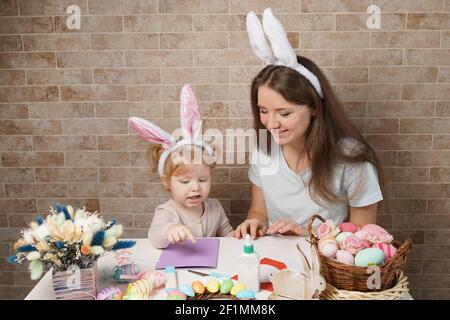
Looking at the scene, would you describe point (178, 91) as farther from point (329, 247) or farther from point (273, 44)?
point (329, 247)

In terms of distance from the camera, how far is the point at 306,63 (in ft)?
6.63

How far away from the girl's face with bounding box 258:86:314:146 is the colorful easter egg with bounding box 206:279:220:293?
75 cm

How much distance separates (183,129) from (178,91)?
563 mm

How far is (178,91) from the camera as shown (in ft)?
7.88

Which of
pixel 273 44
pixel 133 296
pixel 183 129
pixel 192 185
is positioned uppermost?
pixel 273 44

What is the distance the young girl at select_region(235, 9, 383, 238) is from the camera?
1.94 metres

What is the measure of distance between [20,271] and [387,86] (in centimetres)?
217

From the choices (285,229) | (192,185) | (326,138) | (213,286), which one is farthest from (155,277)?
(326,138)

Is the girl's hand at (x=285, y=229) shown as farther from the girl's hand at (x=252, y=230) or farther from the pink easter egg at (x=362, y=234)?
the pink easter egg at (x=362, y=234)

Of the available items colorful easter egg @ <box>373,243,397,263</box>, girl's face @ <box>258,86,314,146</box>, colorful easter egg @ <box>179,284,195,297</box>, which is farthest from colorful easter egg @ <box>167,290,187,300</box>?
girl's face @ <box>258,86,314,146</box>

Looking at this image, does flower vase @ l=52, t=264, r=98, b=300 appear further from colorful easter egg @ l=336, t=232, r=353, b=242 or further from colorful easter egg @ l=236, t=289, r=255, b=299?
colorful easter egg @ l=336, t=232, r=353, b=242

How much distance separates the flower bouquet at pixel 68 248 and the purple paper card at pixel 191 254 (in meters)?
0.28

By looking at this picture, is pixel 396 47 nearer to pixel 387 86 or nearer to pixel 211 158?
pixel 387 86

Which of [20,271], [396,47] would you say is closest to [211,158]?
[396,47]
